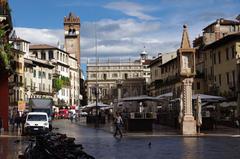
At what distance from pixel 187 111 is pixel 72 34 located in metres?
135

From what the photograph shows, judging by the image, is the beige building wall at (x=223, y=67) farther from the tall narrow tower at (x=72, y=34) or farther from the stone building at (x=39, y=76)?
the tall narrow tower at (x=72, y=34)

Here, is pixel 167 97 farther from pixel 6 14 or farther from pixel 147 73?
pixel 147 73

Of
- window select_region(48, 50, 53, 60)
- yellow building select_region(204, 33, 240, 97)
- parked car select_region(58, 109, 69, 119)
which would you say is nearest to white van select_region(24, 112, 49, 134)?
yellow building select_region(204, 33, 240, 97)

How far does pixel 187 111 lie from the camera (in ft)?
129

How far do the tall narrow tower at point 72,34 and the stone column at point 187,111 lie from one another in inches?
5081

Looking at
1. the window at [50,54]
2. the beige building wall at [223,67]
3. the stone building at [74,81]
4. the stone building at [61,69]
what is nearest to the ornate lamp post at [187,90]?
the beige building wall at [223,67]

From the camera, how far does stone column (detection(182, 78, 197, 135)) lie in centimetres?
3925

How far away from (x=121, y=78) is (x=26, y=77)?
62868mm

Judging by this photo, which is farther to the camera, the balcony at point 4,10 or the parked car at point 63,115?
the parked car at point 63,115

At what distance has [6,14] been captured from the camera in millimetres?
44906

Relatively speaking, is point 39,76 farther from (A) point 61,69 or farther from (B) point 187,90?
(B) point 187,90

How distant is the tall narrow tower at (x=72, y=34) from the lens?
170 meters

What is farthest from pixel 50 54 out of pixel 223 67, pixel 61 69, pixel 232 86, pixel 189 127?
pixel 189 127

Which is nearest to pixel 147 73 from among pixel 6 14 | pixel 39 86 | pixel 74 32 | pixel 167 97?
pixel 74 32
